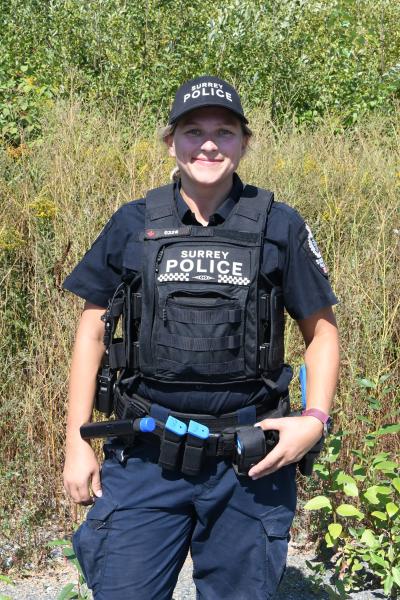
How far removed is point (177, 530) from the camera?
6.48ft

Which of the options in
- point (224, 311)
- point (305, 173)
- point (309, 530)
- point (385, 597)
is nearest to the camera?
point (224, 311)

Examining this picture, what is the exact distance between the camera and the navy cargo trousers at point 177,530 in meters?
1.93

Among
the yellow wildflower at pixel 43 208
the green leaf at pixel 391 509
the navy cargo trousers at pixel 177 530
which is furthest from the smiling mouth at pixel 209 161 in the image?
the yellow wildflower at pixel 43 208

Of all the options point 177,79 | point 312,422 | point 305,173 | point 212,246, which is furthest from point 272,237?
point 177,79

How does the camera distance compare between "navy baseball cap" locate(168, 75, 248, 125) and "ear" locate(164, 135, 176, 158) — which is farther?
"ear" locate(164, 135, 176, 158)

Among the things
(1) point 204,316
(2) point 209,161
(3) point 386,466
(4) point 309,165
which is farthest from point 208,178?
(4) point 309,165

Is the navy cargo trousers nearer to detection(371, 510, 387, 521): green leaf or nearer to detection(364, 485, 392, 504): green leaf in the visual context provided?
detection(364, 485, 392, 504): green leaf

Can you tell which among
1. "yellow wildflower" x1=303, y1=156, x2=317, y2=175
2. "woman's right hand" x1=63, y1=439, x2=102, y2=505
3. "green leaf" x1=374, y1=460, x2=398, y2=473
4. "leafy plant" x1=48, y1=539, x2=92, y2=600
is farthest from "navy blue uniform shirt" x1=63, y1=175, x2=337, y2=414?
"yellow wildflower" x1=303, y1=156, x2=317, y2=175

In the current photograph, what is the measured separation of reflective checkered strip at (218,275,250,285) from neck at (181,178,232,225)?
0.19 m

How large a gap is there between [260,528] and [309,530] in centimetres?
158

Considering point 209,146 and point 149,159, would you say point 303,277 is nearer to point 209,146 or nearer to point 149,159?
point 209,146

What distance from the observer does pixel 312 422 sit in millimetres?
1984

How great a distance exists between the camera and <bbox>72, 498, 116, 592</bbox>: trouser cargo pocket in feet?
6.36

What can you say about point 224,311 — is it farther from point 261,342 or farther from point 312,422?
point 312,422
